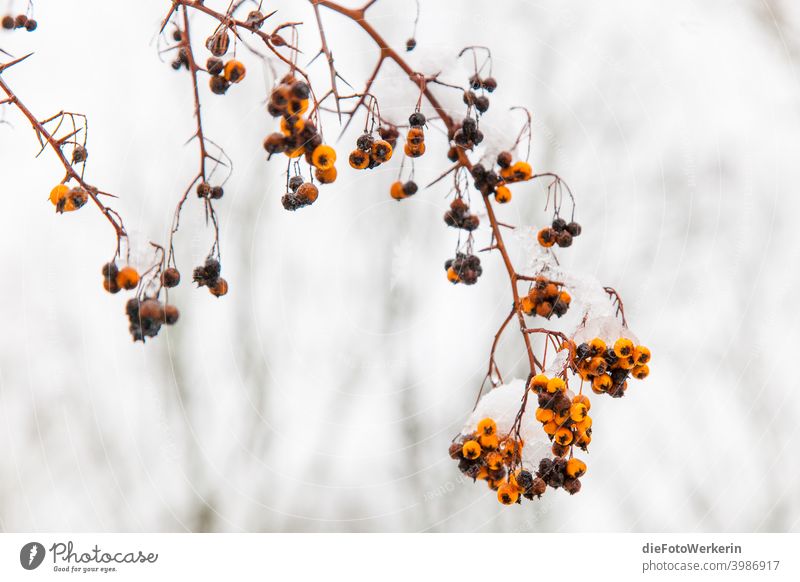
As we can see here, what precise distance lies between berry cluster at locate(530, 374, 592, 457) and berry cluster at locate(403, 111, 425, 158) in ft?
1.22

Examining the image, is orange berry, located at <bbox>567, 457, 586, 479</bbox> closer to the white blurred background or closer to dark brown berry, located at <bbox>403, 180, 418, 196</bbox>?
dark brown berry, located at <bbox>403, 180, 418, 196</bbox>

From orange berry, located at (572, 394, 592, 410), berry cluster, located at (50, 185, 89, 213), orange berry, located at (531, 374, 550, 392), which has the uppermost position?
berry cluster, located at (50, 185, 89, 213)

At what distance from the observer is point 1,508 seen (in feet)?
7.64

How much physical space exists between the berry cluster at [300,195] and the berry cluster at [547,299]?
1.11 ft

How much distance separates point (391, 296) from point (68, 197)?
2225 mm

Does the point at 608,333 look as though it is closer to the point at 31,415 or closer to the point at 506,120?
the point at 506,120

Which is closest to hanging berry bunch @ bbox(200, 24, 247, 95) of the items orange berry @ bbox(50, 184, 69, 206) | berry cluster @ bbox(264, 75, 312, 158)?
berry cluster @ bbox(264, 75, 312, 158)

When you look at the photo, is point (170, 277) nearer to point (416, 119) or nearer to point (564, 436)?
point (416, 119)

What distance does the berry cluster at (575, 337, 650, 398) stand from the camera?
920 millimetres

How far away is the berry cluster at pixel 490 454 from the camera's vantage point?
0.93 m

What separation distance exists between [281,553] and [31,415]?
1.45 meters

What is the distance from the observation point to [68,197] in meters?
0.83

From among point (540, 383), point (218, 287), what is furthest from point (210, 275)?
point (540, 383)

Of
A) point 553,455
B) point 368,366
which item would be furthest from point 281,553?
point 368,366
